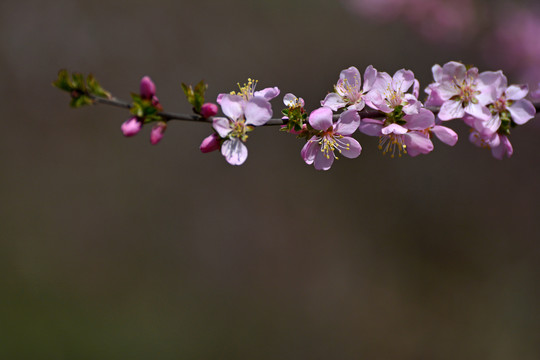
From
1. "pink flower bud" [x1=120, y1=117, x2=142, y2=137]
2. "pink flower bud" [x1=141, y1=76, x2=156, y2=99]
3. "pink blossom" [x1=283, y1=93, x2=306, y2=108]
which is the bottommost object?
"pink flower bud" [x1=120, y1=117, x2=142, y2=137]

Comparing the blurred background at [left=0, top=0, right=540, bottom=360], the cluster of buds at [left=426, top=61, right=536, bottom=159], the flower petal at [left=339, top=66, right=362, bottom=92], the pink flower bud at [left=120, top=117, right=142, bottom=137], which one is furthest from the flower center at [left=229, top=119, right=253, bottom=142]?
the blurred background at [left=0, top=0, right=540, bottom=360]

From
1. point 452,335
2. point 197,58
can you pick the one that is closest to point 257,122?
point 452,335

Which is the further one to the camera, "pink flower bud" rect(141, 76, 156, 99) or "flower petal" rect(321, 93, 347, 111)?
"flower petal" rect(321, 93, 347, 111)

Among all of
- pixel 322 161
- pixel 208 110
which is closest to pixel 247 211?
pixel 322 161

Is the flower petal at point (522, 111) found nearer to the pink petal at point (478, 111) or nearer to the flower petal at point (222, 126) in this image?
the pink petal at point (478, 111)

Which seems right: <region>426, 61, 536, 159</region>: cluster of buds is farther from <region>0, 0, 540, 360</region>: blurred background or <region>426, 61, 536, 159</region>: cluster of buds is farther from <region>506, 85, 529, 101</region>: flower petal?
<region>0, 0, 540, 360</region>: blurred background

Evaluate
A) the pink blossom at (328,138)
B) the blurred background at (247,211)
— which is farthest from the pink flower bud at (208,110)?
the blurred background at (247,211)
